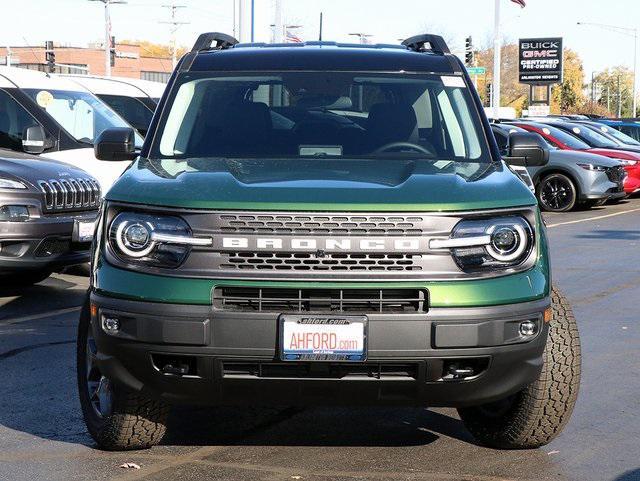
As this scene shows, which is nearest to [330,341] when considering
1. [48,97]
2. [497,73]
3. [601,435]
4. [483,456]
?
[483,456]

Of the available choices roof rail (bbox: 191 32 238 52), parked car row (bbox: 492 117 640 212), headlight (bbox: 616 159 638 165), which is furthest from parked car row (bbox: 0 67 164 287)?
headlight (bbox: 616 159 638 165)

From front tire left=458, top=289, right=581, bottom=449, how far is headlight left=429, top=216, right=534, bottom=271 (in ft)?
1.94

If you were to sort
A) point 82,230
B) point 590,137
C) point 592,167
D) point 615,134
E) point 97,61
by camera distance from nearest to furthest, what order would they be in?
point 82,230 → point 592,167 → point 590,137 → point 615,134 → point 97,61

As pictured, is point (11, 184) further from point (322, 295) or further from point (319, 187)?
point (322, 295)

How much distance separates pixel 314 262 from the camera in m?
4.58

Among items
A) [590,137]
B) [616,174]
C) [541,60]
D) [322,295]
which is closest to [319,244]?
[322,295]

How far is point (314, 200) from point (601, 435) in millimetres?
1963

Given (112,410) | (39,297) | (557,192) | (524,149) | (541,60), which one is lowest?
(39,297)

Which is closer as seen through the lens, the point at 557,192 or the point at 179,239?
the point at 179,239

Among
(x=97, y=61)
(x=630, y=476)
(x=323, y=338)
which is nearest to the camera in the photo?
(x=323, y=338)

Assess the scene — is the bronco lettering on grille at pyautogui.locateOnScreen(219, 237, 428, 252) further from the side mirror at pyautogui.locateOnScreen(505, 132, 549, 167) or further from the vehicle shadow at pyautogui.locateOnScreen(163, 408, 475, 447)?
the side mirror at pyautogui.locateOnScreen(505, 132, 549, 167)

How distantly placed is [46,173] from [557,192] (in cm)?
1414

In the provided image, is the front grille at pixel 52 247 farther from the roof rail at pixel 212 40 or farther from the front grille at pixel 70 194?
the roof rail at pixel 212 40

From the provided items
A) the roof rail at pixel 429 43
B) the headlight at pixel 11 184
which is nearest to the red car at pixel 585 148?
the headlight at pixel 11 184
